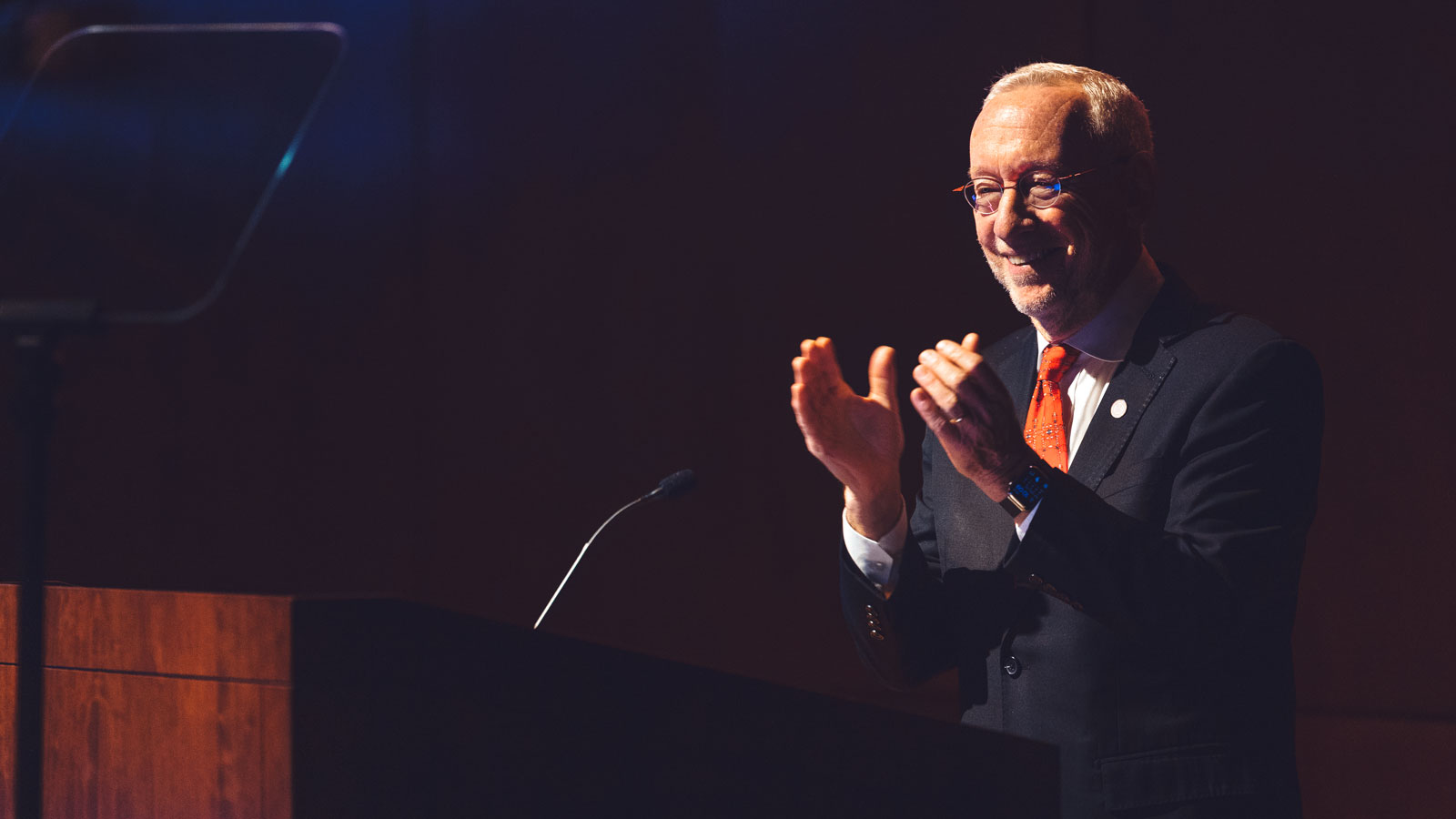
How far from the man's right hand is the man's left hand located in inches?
4.4

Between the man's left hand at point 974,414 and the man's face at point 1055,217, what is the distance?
378mm

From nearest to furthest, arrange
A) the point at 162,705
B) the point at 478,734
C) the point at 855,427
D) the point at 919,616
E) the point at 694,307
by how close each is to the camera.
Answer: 1. the point at 478,734
2. the point at 162,705
3. the point at 855,427
4. the point at 919,616
5. the point at 694,307

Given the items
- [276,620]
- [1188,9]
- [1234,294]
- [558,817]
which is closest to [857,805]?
[558,817]

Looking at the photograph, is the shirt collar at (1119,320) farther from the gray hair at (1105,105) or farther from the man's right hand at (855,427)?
the man's right hand at (855,427)

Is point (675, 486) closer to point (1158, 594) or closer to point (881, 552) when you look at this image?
point (881, 552)

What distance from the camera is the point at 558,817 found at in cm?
99

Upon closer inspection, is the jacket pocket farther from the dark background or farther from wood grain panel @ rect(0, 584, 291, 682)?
the dark background

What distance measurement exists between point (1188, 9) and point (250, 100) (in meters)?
2.49

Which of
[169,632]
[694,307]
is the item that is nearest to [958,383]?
[169,632]

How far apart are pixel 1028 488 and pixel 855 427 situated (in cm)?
25

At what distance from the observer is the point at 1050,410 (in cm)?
173

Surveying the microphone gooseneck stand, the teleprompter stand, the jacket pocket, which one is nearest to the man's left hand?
the jacket pocket

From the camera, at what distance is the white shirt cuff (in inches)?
65.1

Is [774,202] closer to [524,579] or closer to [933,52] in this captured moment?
[933,52]
